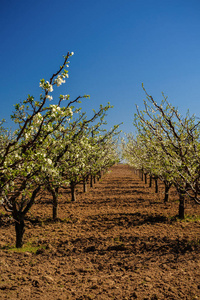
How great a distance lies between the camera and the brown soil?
602 cm

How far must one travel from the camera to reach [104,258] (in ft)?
27.1

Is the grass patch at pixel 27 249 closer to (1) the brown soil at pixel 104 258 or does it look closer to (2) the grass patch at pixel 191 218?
(1) the brown soil at pixel 104 258

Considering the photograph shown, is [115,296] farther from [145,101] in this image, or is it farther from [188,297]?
[145,101]

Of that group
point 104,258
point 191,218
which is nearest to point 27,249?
point 104,258

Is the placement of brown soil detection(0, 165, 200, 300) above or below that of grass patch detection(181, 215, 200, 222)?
below

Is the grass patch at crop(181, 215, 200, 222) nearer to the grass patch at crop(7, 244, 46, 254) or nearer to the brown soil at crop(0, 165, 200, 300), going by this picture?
the brown soil at crop(0, 165, 200, 300)

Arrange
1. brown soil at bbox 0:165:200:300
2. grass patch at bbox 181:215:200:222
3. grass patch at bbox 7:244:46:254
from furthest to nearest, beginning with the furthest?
grass patch at bbox 181:215:200:222, grass patch at bbox 7:244:46:254, brown soil at bbox 0:165:200:300

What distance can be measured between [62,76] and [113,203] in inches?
588

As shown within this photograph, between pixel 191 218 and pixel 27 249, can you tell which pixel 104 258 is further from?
pixel 191 218

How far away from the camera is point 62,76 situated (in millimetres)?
5172

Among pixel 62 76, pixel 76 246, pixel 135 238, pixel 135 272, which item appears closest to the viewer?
pixel 62 76

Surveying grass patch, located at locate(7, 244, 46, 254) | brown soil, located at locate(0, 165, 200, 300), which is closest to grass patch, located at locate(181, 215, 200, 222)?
brown soil, located at locate(0, 165, 200, 300)

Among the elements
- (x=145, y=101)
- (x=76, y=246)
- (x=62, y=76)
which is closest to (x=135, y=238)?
(x=76, y=246)

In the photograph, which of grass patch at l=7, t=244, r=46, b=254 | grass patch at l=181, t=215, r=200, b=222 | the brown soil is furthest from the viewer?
grass patch at l=181, t=215, r=200, b=222
